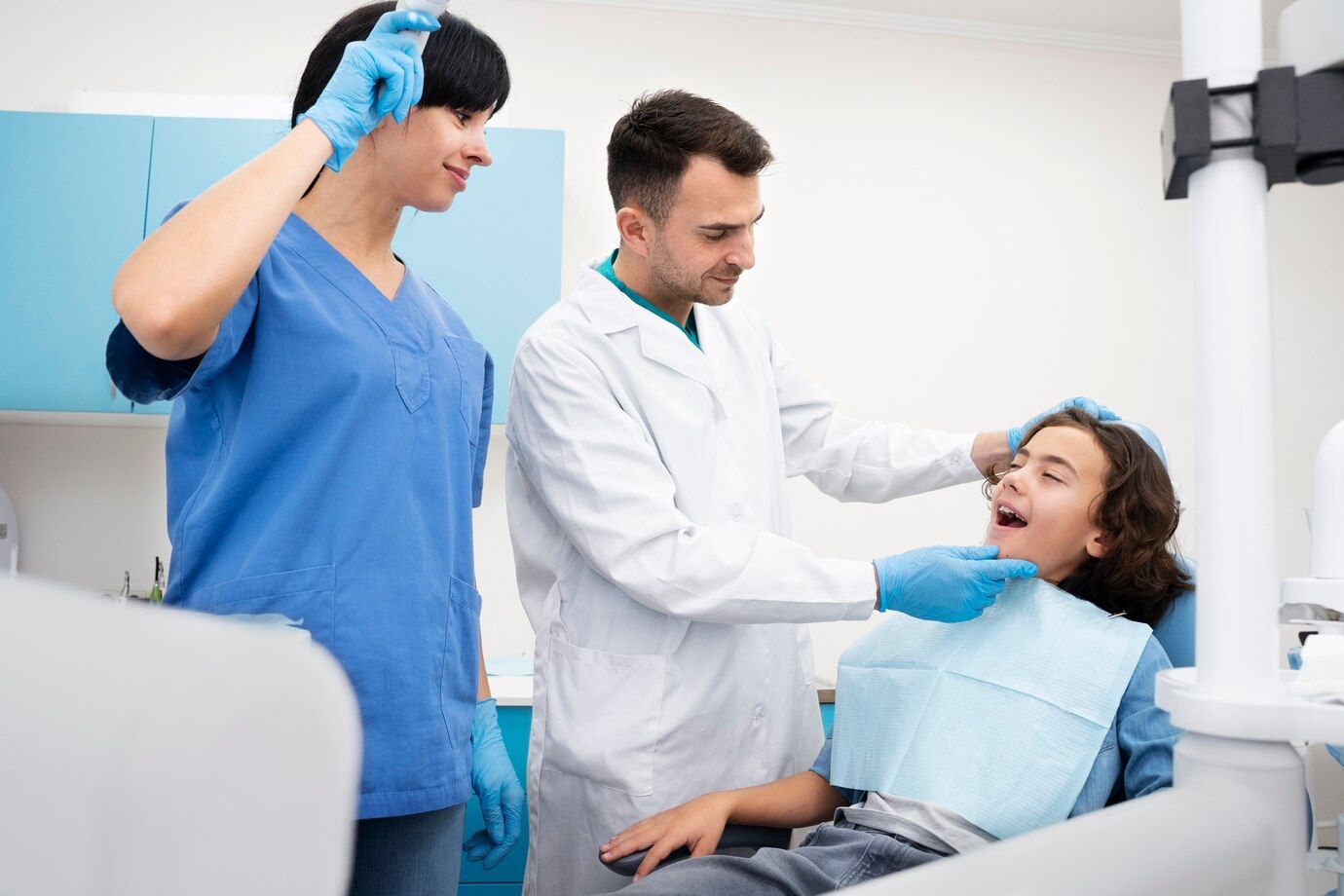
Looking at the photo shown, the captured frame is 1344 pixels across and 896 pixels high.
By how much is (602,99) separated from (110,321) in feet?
4.95

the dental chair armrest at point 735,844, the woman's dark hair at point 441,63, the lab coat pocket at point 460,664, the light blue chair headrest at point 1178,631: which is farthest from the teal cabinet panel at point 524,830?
the woman's dark hair at point 441,63

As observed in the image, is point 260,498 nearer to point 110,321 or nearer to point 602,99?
point 110,321

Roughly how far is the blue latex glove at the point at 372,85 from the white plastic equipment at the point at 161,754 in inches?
36.1


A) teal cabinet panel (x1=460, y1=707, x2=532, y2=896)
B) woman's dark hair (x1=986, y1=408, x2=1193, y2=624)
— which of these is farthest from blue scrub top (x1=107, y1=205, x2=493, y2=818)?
teal cabinet panel (x1=460, y1=707, x2=532, y2=896)

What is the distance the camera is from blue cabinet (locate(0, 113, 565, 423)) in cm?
254

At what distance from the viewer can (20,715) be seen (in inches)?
8.6

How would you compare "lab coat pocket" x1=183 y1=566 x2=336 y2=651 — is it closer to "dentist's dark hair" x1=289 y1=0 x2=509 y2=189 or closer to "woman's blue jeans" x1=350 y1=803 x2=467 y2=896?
"woman's blue jeans" x1=350 y1=803 x2=467 y2=896

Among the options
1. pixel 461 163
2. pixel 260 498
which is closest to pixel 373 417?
pixel 260 498

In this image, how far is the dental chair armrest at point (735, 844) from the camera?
4.34 feet

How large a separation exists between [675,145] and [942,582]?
0.80m

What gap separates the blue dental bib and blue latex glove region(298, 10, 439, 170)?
997 millimetres

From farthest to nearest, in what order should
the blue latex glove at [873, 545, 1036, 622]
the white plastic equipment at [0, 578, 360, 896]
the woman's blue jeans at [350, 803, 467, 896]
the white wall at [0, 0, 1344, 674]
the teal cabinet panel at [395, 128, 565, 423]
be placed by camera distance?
the white wall at [0, 0, 1344, 674] < the teal cabinet panel at [395, 128, 565, 423] < the blue latex glove at [873, 545, 1036, 622] < the woman's blue jeans at [350, 803, 467, 896] < the white plastic equipment at [0, 578, 360, 896]

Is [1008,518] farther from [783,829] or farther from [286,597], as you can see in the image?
[286,597]

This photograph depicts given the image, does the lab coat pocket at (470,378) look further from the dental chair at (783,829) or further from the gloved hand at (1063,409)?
the gloved hand at (1063,409)
